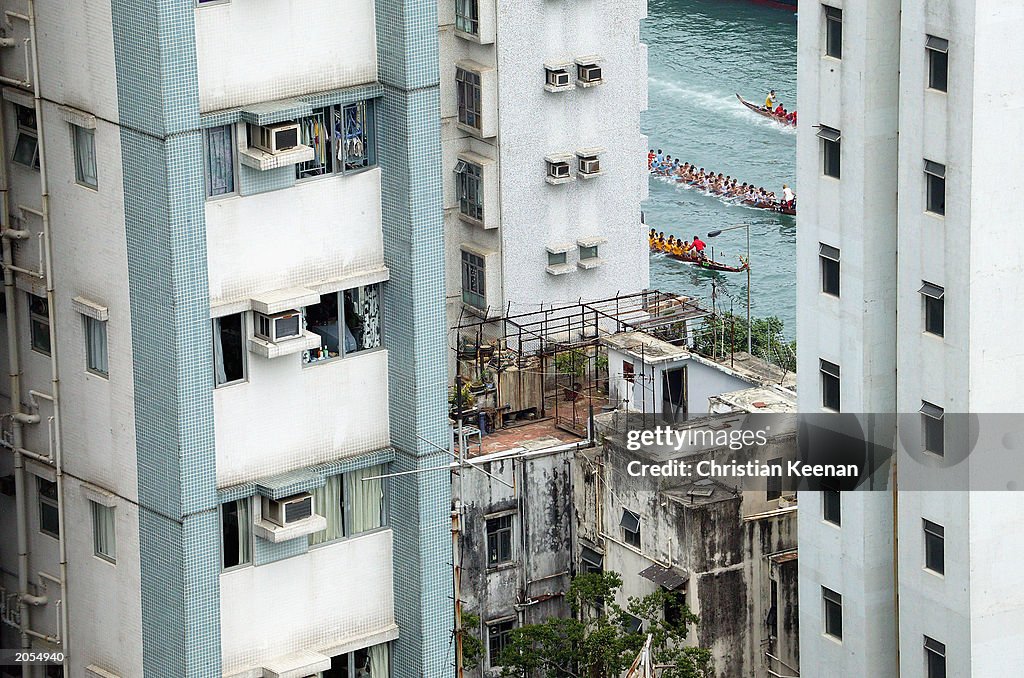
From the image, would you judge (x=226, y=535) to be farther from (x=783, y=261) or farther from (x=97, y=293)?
(x=783, y=261)

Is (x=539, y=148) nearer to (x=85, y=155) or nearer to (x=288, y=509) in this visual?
(x=288, y=509)

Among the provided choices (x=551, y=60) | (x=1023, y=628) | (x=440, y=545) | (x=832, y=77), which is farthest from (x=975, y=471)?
(x=551, y=60)

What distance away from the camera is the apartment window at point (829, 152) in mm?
37750

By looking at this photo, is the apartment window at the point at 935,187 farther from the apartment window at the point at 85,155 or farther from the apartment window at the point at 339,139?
the apartment window at the point at 85,155

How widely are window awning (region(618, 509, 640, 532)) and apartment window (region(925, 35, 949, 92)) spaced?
10.5 meters

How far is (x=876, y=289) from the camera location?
37.8 meters

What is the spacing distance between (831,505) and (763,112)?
5149cm

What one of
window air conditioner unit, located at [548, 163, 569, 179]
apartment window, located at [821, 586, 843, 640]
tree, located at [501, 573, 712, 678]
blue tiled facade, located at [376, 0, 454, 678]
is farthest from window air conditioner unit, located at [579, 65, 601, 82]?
blue tiled facade, located at [376, 0, 454, 678]

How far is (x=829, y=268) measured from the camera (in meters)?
38.8

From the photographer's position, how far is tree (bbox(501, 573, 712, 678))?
40.8m

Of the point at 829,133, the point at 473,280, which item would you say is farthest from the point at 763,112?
the point at 829,133

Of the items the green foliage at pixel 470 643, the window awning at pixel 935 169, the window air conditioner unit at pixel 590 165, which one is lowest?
the green foliage at pixel 470 643

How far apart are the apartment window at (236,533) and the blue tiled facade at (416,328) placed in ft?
5.71

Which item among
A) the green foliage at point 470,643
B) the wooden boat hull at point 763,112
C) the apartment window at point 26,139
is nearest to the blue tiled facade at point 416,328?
the apartment window at point 26,139
